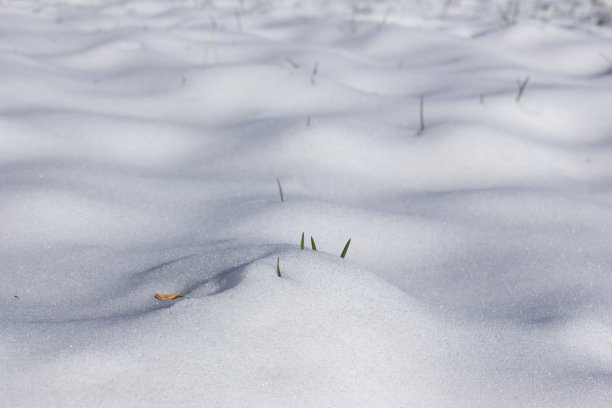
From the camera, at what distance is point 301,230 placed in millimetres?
Result: 1162

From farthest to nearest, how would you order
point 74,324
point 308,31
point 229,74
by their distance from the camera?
1. point 308,31
2. point 229,74
3. point 74,324

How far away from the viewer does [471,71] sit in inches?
95.3

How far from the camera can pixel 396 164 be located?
1557 millimetres

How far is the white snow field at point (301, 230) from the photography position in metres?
0.75

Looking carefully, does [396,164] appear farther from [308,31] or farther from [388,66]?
[308,31]

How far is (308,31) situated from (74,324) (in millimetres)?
2761

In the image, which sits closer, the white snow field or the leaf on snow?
the white snow field

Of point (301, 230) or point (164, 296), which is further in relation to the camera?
point (301, 230)

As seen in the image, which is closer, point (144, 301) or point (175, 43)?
point (144, 301)

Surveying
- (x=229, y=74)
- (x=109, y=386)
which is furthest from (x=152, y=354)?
(x=229, y=74)

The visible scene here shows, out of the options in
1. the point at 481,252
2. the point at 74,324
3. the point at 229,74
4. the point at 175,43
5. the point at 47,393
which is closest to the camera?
the point at 47,393

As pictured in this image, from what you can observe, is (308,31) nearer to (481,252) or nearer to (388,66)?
(388,66)

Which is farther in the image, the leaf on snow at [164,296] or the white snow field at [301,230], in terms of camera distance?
the leaf on snow at [164,296]

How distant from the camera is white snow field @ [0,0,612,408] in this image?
750 mm
